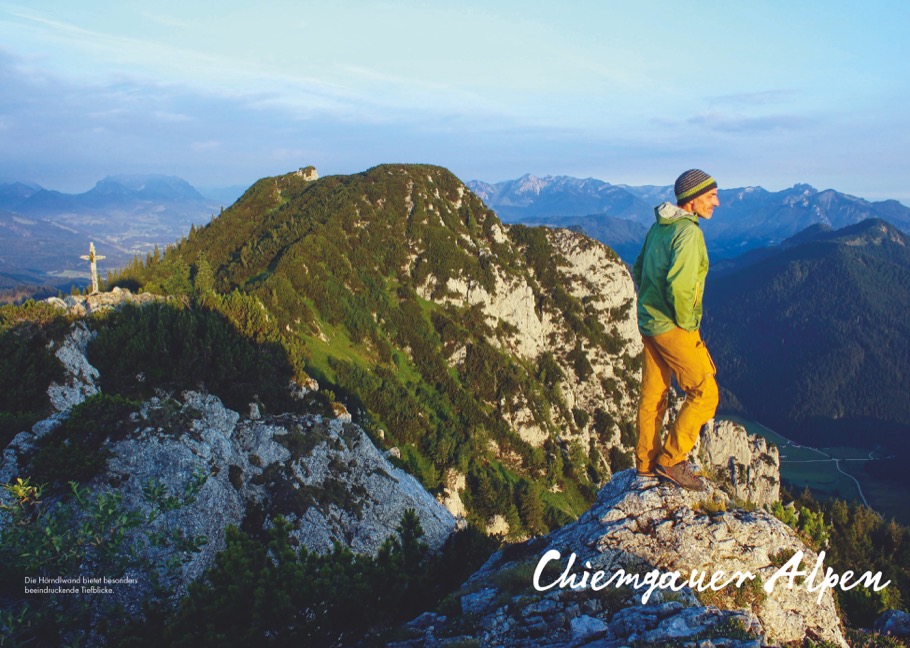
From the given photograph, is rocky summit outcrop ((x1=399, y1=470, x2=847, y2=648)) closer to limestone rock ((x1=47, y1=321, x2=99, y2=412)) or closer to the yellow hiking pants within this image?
the yellow hiking pants

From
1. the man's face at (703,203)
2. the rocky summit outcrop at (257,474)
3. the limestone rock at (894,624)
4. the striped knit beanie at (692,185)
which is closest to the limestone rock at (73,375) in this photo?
the rocky summit outcrop at (257,474)

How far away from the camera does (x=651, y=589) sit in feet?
30.5

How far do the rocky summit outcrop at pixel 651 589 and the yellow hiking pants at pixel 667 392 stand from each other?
0.84 meters

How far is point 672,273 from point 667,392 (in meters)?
2.84

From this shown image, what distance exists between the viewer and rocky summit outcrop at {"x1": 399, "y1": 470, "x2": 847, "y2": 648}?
332 inches

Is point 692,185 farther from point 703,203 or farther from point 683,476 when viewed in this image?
point 683,476

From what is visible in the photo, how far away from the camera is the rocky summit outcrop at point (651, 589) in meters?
8.42

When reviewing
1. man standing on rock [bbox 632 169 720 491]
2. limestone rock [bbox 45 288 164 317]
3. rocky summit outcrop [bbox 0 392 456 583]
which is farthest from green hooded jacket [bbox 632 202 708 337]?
limestone rock [bbox 45 288 164 317]

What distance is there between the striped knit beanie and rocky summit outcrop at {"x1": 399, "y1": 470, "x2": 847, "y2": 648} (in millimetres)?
5856

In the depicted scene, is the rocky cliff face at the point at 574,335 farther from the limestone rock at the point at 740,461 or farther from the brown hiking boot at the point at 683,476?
the brown hiking boot at the point at 683,476

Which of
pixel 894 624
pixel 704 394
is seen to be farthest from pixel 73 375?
pixel 894 624

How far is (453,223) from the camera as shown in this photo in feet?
363

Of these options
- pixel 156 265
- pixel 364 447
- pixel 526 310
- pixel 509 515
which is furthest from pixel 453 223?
pixel 364 447

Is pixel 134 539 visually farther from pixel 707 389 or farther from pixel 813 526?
pixel 813 526
